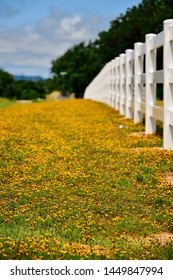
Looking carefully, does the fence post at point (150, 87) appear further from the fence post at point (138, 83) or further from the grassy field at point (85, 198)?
the fence post at point (138, 83)

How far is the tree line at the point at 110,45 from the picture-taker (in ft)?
182

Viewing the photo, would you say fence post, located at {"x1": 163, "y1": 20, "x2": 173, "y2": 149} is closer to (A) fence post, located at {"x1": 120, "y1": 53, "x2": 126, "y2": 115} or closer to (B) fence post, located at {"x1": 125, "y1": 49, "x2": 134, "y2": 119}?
(B) fence post, located at {"x1": 125, "y1": 49, "x2": 134, "y2": 119}

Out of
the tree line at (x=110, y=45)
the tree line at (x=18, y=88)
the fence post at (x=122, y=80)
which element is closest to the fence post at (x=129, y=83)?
the fence post at (x=122, y=80)

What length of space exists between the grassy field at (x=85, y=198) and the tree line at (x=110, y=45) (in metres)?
36.2

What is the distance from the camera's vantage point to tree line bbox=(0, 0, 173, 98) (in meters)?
55.3

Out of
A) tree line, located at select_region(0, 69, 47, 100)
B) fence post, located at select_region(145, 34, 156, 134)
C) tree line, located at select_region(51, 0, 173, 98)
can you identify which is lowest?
tree line, located at select_region(0, 69, 47, 100)

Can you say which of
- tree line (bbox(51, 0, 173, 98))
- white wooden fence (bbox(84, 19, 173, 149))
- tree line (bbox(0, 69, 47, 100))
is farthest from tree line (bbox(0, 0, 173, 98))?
white wooden fence (bbox(84, 19, 173, 149))

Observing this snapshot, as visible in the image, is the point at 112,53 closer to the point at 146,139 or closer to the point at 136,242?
the point at 146,139

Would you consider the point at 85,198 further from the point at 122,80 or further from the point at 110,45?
the point at 110,45

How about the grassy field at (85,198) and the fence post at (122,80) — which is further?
the fence post at (122,80)

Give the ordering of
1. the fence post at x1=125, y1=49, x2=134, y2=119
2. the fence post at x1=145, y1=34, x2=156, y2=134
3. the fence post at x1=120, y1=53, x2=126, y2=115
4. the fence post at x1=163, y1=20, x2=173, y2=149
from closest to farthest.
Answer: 1. the fence post at x1=163, y1=20, x2=173, y2=149
2. the fence post at x1=145, y1=34, x2=156, y2=134
3. the fence post at x1=125, y1=49, x2=134, y2=119
4. the fence post at x1=120, y1=53, x2=126, y2=115

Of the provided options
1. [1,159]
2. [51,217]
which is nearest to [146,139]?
[1,159]

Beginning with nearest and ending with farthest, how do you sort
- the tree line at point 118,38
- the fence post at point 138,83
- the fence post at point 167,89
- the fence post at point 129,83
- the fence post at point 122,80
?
the fence post at point 167,89 → the fence post at point 138,83 → the fence post at point 129,83 → the fence post at point 122,80 → the tree line at point 118,38

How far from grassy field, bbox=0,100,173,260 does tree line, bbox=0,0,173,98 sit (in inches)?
1426
